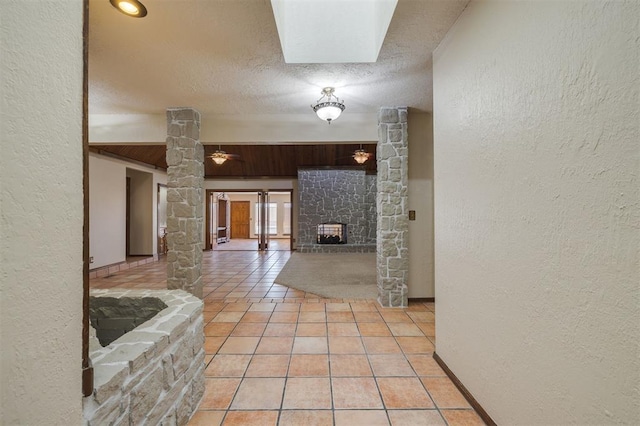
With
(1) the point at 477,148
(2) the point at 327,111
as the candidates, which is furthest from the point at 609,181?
(2) the point at 327,111

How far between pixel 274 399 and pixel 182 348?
0.67m

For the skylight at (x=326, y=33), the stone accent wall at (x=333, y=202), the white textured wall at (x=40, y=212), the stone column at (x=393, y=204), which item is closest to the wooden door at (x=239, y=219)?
the stone accent wall at (x=333, y=202)

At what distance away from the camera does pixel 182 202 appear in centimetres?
337

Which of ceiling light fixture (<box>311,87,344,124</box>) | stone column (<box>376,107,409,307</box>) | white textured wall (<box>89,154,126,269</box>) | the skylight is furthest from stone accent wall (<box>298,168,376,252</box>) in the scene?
the skylight

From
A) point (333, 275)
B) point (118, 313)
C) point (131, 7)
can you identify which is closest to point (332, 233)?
point (333, 275)

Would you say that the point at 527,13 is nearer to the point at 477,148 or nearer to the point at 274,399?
the point at 477,148

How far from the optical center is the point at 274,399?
5.74 feet

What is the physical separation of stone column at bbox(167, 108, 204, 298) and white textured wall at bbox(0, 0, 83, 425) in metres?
2.59

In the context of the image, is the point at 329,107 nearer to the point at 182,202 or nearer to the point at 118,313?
→ the point at 182,202

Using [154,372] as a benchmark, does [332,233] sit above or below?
above

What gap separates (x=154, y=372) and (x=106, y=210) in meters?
5.34

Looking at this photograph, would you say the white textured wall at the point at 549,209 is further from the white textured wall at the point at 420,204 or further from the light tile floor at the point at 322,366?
the white textured wall at the point at 420,204

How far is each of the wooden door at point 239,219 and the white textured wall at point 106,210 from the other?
6.36m

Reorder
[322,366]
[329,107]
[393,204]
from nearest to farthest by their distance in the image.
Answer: [322,366] → [329,107] → [393,204]
